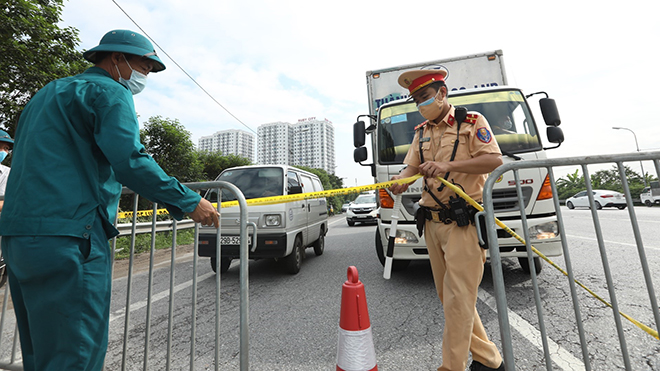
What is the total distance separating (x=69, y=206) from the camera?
1.24 meters

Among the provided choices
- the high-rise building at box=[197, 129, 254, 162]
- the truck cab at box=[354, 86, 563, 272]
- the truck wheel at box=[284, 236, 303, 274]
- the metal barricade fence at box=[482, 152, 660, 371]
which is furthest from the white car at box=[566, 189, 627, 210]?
the high-rise building at box=[197, 129, 254, 162]

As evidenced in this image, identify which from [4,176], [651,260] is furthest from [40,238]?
[651,260]

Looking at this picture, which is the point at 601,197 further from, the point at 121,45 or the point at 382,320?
the point at 121,45

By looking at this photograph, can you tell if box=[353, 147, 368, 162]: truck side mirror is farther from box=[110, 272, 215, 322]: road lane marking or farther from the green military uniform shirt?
the green military uniform shirt

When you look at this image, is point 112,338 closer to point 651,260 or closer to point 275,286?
point 275,286

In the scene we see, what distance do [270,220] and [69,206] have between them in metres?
3.54

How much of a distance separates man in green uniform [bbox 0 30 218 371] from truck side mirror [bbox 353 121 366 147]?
346 centimetres

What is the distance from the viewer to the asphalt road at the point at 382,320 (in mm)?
2332

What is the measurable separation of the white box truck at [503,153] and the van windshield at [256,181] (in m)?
1.59

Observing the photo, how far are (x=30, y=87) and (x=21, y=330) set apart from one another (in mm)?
8532

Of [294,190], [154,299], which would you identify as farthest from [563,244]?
[154,299]

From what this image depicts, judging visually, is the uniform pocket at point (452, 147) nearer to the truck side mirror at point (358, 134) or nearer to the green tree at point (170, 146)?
the truck side mirror at point (358, 134)

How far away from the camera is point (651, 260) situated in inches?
182

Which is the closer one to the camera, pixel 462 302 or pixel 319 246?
pixel 462 302
